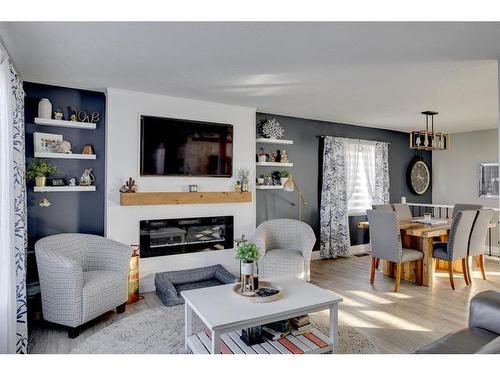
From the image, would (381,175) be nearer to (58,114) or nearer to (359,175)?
(359,175)

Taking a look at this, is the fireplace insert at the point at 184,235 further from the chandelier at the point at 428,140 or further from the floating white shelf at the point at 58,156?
the chandelier at the point at 428,140

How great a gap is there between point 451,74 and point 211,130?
2818 millimetres

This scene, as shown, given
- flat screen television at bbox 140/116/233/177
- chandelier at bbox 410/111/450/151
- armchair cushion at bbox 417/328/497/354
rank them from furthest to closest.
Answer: chandelier at bbox 410/111/450/151
flat screen television at bbox 140/116/233/177
armchair cushion at bbox 417/328/497/354

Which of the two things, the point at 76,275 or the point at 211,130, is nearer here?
the point at 76,275

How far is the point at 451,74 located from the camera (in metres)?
3.25

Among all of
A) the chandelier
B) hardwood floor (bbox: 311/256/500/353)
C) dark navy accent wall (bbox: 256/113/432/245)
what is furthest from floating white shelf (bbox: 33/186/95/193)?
the chandelier

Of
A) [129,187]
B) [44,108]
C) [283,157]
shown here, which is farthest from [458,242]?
[44,108]

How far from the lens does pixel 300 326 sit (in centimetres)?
249

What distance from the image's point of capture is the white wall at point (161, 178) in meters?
3.84

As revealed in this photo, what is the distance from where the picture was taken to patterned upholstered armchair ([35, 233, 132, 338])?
2816mm

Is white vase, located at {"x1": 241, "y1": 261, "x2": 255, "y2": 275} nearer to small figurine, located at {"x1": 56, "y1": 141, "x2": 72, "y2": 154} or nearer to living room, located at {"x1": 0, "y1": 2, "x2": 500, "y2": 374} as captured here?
living room, located at {"x1": 0, "y1": 2, "x2": 500, "y2": 374}

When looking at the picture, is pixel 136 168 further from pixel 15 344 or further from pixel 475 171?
pixel 475 171

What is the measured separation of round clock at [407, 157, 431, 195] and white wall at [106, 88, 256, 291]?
401 centimetres
